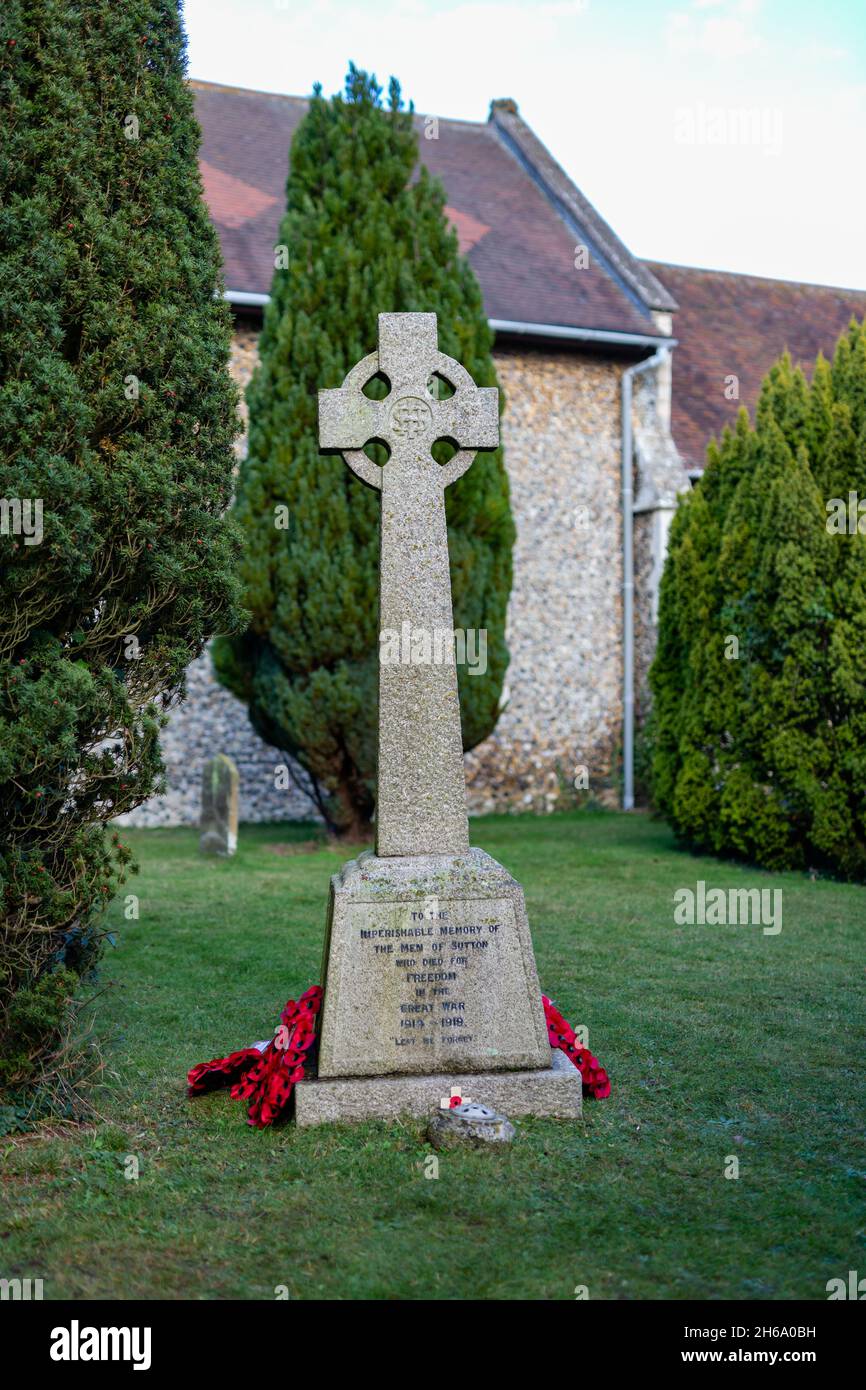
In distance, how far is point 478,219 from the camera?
18.3 metres

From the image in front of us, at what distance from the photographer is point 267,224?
16.4 meters

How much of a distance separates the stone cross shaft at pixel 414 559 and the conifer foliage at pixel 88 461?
0.63 meters

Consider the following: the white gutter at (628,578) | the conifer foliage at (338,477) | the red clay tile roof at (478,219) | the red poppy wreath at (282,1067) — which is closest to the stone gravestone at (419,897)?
the red poppy wreath at (282,1067)

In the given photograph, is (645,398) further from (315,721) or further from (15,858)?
(15,858)

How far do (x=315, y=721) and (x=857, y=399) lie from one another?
605 cm

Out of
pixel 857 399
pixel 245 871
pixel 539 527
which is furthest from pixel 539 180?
pixel 245 871

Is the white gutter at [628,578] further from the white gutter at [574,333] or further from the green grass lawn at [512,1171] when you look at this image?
the green grass lawn at [512,1171]

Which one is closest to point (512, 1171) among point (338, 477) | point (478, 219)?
point (338, 477)

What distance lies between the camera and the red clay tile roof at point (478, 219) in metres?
16.3

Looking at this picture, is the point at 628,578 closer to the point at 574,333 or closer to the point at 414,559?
the point at 574,333

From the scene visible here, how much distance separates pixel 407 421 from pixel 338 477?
7454mm

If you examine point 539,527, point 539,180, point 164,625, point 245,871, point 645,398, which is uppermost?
point 539,180

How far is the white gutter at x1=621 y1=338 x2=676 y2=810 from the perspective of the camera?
17.4 metres

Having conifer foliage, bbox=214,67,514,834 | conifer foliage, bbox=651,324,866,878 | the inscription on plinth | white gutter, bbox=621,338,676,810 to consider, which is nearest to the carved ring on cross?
the inscription on plinth
